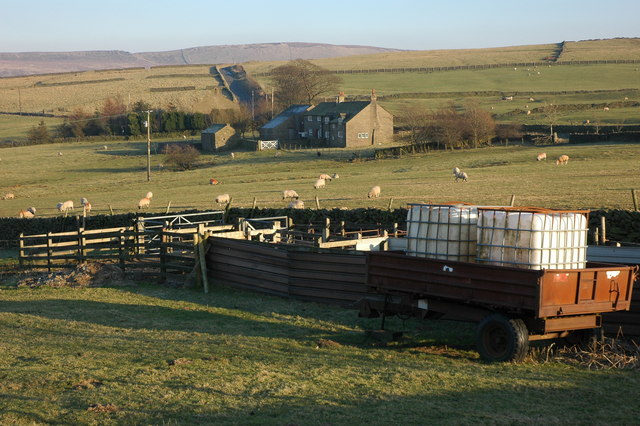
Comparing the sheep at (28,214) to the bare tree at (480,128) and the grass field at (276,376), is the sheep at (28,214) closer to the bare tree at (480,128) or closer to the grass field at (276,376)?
the grass field at (276,376)

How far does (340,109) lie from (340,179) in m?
37.1

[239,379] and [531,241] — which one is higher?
[531,241]

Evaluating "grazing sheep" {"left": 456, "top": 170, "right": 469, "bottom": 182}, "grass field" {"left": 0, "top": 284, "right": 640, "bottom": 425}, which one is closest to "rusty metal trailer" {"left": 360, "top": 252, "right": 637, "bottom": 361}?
"grass field" {"left": 0, "top": 284, "right": 640, "bottom": 425}

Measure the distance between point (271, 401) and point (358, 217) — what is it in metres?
20.6

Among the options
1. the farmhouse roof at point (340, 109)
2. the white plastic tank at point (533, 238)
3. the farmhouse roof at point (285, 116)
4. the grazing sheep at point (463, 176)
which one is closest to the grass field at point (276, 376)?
the white plastic tank at point (533, 238)

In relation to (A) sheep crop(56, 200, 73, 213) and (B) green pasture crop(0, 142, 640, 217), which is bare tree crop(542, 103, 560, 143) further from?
(A) sheep crop(56, 200, 73, 213)

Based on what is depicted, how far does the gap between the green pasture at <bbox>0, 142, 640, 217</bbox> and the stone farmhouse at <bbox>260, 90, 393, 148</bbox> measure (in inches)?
266

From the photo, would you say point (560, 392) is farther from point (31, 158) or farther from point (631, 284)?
point (31, 158)

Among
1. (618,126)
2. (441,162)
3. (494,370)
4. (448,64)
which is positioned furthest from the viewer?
(448,64)

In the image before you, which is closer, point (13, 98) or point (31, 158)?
point (31, 158)

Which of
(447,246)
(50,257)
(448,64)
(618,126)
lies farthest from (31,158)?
(448,64)

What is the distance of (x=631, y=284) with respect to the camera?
1365cm

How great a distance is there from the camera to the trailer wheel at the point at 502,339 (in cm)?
1318

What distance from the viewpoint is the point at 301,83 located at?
406ft
